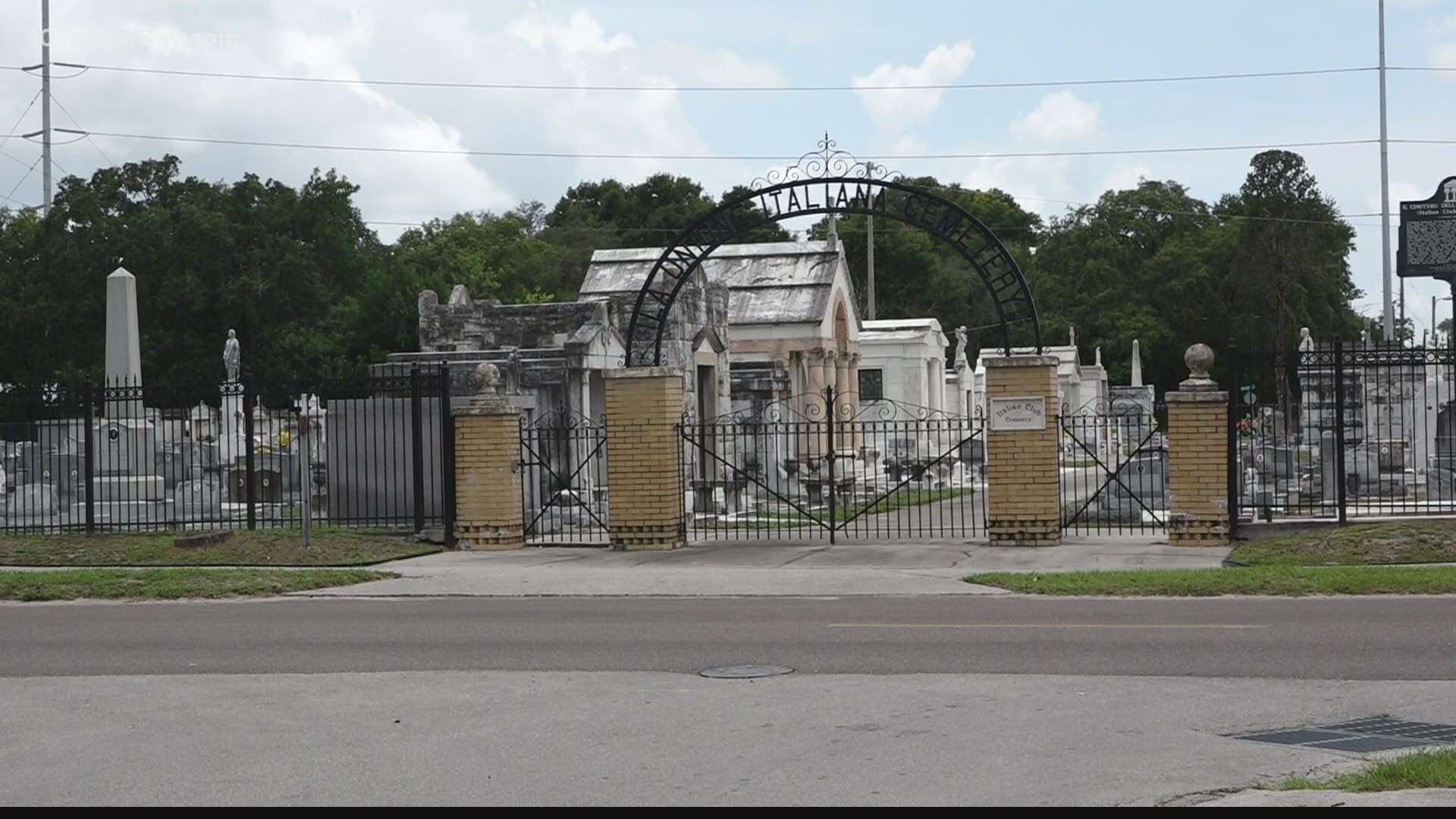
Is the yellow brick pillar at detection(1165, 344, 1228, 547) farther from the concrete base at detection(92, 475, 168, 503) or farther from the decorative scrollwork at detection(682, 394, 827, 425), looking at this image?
the concrete base at detection(92, 475, 168, 503)

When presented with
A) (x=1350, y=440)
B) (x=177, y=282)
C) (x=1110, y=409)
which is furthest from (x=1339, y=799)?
(x=177, y=282)

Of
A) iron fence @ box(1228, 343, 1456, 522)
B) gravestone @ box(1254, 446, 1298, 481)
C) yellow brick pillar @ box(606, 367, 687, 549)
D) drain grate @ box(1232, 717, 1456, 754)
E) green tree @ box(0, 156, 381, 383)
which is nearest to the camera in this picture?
drain grate @ box(1232, 717, 1456, 754)

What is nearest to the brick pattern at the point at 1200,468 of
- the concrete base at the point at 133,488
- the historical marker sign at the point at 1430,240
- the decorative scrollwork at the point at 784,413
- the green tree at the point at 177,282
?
the historical marker sign at the point at 1430,240

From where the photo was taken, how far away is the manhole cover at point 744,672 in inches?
422

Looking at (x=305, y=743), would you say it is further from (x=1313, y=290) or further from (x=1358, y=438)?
(x=1313, y=290)

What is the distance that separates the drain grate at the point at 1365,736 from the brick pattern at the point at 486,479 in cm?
1351

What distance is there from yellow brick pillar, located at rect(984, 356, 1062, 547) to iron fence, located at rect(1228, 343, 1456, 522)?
6.92 feet

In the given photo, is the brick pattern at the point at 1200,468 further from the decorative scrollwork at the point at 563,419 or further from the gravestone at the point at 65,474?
the gravestone at the point at 65,474

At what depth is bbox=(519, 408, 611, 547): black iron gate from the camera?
21.9 m

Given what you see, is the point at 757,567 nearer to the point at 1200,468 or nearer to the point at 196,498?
the point at 1200,468

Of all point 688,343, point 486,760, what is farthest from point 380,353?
point 486,760

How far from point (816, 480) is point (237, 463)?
11.0 meters

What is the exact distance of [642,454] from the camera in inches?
806

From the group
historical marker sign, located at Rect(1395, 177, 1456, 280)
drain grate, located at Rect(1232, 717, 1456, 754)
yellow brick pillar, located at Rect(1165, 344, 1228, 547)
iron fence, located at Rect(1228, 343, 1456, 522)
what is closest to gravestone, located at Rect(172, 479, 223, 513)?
yellow brick pillar, located at Rect(1165, 344, 1228, 547)
